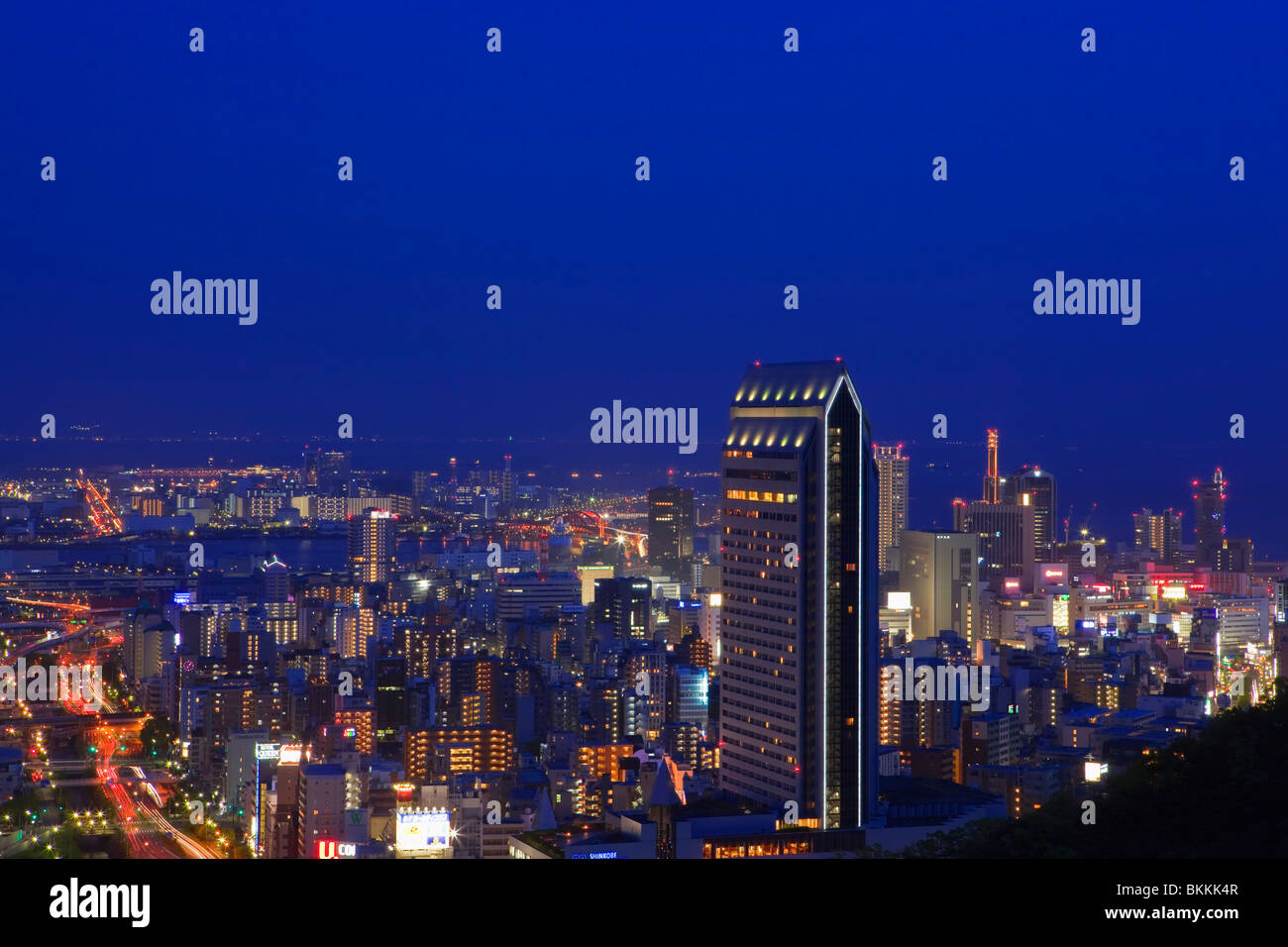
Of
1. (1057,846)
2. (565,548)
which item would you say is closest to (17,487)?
(565,548)

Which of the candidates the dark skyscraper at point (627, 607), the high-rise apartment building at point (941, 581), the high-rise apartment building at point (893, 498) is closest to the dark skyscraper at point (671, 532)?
the dark skyscraper at point (627, 607)

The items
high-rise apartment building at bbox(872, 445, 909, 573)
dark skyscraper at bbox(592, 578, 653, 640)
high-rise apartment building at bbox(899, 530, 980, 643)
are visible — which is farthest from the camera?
high-rise apartment building at bbox(899, 530, 980, 643)

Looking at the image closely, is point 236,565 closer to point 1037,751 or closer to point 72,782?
point 72,782

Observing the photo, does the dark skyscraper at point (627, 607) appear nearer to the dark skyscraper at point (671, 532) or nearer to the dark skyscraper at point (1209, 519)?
the dark skyscraper at point (671, 532)

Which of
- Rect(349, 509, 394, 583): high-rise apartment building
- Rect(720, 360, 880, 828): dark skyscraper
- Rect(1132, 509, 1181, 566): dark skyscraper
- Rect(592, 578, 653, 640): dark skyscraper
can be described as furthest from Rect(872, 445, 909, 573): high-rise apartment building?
Rect(349, 509, 394, 583): high-rise apartment building

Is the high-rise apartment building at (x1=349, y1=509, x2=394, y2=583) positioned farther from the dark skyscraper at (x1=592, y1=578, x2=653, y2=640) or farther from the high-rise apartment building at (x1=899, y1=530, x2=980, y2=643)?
the high-rise apartment building at (x1=899, y1=530, x2=980, y2=643)

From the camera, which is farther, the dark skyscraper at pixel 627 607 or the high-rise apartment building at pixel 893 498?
the dark skyscraper at pixel 627 607

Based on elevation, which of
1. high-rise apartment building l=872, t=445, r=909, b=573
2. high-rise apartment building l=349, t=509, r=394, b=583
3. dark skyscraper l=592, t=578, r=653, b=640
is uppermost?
high-rise apartment building l=872, t=445, r=909, b=573

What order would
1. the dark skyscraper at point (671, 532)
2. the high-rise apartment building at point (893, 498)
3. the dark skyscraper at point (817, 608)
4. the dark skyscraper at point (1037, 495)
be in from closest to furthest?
the dark skyscraper at point (817, 608) → the high-rise apartment building at point (893, 498) → the dark skyscraper at point (671, 532) → the dark skyscraper at point (1037, 495)
